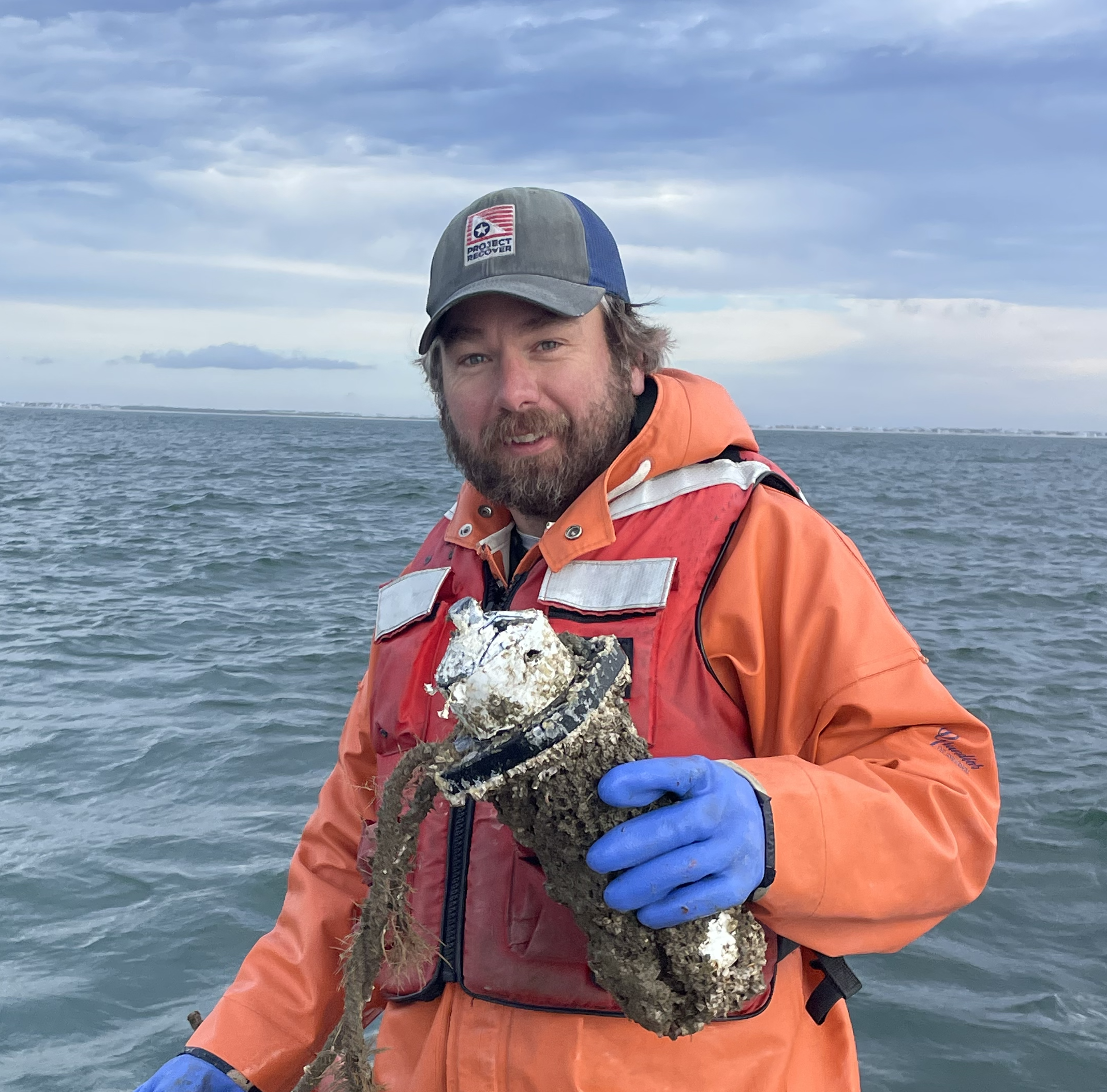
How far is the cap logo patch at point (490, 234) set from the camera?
8.77 feet

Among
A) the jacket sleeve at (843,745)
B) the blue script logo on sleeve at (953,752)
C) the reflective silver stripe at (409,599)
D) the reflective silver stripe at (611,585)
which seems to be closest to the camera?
the jacket sleeve at (843,745)

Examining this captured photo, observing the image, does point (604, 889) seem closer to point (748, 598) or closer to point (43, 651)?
point (748, 598)

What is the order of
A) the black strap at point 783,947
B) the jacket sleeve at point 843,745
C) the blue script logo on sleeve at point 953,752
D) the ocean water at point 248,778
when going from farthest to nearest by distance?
the ocean water at point 248,778 → the black strap at point 783,947 → the blue script logo on sleeve at point 953,752 → the jacket sleeve at point 843,745

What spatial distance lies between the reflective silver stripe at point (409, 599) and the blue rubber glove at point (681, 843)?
113 cm

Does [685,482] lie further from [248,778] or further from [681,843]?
[248,778]

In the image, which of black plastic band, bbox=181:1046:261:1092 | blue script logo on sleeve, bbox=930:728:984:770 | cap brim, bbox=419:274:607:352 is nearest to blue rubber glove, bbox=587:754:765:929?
blue script logo on sleeve, bbox=930:728:984:770

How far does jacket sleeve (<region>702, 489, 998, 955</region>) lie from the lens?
6.21 feet

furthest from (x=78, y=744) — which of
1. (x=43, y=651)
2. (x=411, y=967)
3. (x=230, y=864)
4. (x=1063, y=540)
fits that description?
(x=1063, y=540)

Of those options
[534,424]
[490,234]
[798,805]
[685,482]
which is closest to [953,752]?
[798,805]

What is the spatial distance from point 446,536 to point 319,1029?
57.0 inches

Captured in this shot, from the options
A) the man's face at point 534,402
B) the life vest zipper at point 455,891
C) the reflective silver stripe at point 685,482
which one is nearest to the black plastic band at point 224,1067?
the life vest zipper at point 455,891

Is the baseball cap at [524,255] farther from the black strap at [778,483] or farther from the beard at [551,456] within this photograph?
the black strap at [778,483]

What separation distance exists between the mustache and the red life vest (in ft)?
0.87

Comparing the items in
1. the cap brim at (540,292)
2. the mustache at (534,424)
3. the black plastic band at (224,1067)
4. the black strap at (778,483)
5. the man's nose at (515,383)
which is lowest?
the black plastic band at (224,1067)
